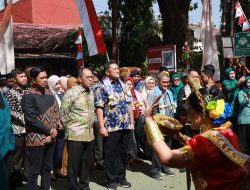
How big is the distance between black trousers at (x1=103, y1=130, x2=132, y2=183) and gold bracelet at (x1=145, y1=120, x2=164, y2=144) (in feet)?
10.7

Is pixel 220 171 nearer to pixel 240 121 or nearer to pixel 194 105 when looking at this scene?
pixel 194 105

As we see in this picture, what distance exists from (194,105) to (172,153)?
→ 0.45 metres

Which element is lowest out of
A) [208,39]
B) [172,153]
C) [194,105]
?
[172,153]

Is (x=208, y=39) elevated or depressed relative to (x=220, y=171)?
elevated

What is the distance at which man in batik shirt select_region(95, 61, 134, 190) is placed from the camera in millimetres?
5719

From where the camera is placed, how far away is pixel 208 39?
8.32m

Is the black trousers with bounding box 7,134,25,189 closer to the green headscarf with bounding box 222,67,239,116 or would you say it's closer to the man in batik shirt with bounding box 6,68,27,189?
the man in batik shirt with bounding box 6,68,27,189

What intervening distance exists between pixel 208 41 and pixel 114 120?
338 centimetres

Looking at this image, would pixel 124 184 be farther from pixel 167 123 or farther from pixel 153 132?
pixel 153 132

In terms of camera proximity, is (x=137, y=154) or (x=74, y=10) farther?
(x=74, y=10)

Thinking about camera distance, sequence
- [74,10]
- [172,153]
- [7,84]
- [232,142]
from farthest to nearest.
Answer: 1. [74,10]
2. [7,84]
3. [232,142]
4. [172,153]

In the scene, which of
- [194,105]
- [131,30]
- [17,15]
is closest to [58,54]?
[131,30]

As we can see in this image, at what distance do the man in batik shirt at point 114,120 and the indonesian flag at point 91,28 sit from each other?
5.87 feet

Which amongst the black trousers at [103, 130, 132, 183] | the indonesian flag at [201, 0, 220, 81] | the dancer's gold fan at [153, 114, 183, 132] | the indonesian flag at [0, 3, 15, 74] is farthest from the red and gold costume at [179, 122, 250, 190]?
the indonesian flag at [201, 0, 220, 81]
